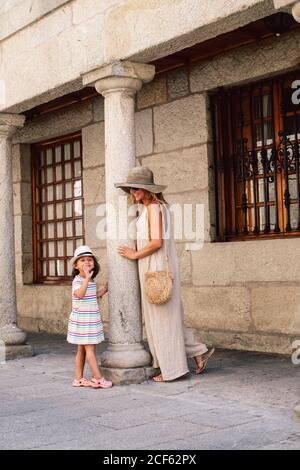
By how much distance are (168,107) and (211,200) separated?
120 cm

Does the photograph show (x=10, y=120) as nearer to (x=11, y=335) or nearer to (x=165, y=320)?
(x=11, y=335)

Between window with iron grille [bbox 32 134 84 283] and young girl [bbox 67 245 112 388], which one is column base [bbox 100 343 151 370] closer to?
young girl [bbox 67 245 112 388]

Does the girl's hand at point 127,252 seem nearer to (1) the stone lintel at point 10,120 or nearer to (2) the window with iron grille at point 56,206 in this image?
(1) the stone lintel at point 10,120

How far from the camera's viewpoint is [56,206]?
10156 millimetres

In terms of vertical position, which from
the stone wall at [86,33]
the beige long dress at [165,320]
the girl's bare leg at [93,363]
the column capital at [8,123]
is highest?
the stone wall at [86,33]

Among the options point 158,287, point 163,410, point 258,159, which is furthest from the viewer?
point 258,159

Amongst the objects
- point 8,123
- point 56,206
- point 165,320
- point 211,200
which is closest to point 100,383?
point 165,320

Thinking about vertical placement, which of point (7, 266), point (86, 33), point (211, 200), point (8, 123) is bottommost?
point (7, 266)

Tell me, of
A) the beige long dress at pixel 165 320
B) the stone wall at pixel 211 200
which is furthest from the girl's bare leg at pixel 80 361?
the stone wall at pixel 211 200

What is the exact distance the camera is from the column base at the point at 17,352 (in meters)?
7.40

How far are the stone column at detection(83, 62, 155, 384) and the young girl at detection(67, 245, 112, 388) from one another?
0.19 meters

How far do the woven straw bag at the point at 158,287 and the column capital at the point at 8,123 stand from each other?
9.37 feet

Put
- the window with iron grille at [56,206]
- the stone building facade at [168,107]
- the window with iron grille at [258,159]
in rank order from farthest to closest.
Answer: the window with iron grille at [56,206] < the window with iron grille at [258,159] < the stone building facade at [168,107]
